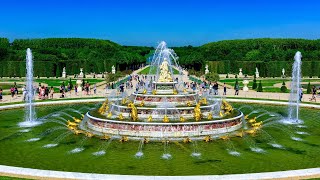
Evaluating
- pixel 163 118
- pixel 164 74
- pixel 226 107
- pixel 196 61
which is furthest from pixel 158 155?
pixel 196 61

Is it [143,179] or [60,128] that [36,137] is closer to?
[60,128]

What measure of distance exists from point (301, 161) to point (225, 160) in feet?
10.0

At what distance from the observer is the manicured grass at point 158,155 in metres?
15.8

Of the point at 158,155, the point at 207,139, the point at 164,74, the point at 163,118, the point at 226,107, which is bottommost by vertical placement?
the point at 158,155

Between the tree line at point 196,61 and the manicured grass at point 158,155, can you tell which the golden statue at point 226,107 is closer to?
the manicured grass at point 158,155

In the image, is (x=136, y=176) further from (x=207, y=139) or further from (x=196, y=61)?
(x=196, y=61)

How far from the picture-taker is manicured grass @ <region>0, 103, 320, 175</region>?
1580 cm

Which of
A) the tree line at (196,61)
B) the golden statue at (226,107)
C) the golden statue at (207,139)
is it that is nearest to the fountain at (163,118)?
the golden statue at (226,107)

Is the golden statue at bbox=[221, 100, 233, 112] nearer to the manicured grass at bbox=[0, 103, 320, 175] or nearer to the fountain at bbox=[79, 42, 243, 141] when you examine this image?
the fountain at bbox=[79, 42, 243, 141]

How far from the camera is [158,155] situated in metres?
17.7

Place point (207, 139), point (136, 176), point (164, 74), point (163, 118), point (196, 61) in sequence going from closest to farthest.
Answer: point (136, 176) < point (207, 139) < point (163, 118) < point (164, 74) < point (196, 61)

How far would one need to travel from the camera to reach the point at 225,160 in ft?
55.7

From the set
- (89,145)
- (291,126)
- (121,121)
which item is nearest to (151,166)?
(89,145)

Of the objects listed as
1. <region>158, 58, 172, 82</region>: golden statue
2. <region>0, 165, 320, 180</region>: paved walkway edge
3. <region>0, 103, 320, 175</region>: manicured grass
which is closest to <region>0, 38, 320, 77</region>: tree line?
<region>158, 58, 172, 82</region>: golden statue
